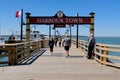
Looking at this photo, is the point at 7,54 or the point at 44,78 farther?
the point at 7,54

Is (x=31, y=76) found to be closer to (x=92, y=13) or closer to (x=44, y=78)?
(x=44, y=78)

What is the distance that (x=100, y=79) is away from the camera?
10336 mm

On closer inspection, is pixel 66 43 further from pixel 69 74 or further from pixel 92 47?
pixel 69 74

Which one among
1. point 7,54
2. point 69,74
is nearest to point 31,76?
point 69,74

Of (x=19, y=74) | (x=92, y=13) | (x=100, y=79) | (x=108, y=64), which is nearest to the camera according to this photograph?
(x=100, y=79)

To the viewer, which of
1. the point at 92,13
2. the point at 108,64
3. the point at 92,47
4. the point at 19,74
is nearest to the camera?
the point at 19,74

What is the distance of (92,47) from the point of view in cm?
1836

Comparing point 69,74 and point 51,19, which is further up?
point 51,19

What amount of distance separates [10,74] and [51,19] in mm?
11814

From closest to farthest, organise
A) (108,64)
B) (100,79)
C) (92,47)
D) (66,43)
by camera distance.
A: (100,79)
(108,64)
(92,47)
(66,43)

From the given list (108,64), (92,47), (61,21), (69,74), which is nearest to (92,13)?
(61,21)

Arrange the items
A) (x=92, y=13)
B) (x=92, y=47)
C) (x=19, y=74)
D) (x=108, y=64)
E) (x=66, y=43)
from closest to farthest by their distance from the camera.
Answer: (x=19, y=74)
(x=108, y=64)
(x=92, y=47)
(x=66, y=43)
(x=92, y=13)

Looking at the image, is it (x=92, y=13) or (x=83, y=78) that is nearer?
(x=83, y=78)

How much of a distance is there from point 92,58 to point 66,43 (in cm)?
269
